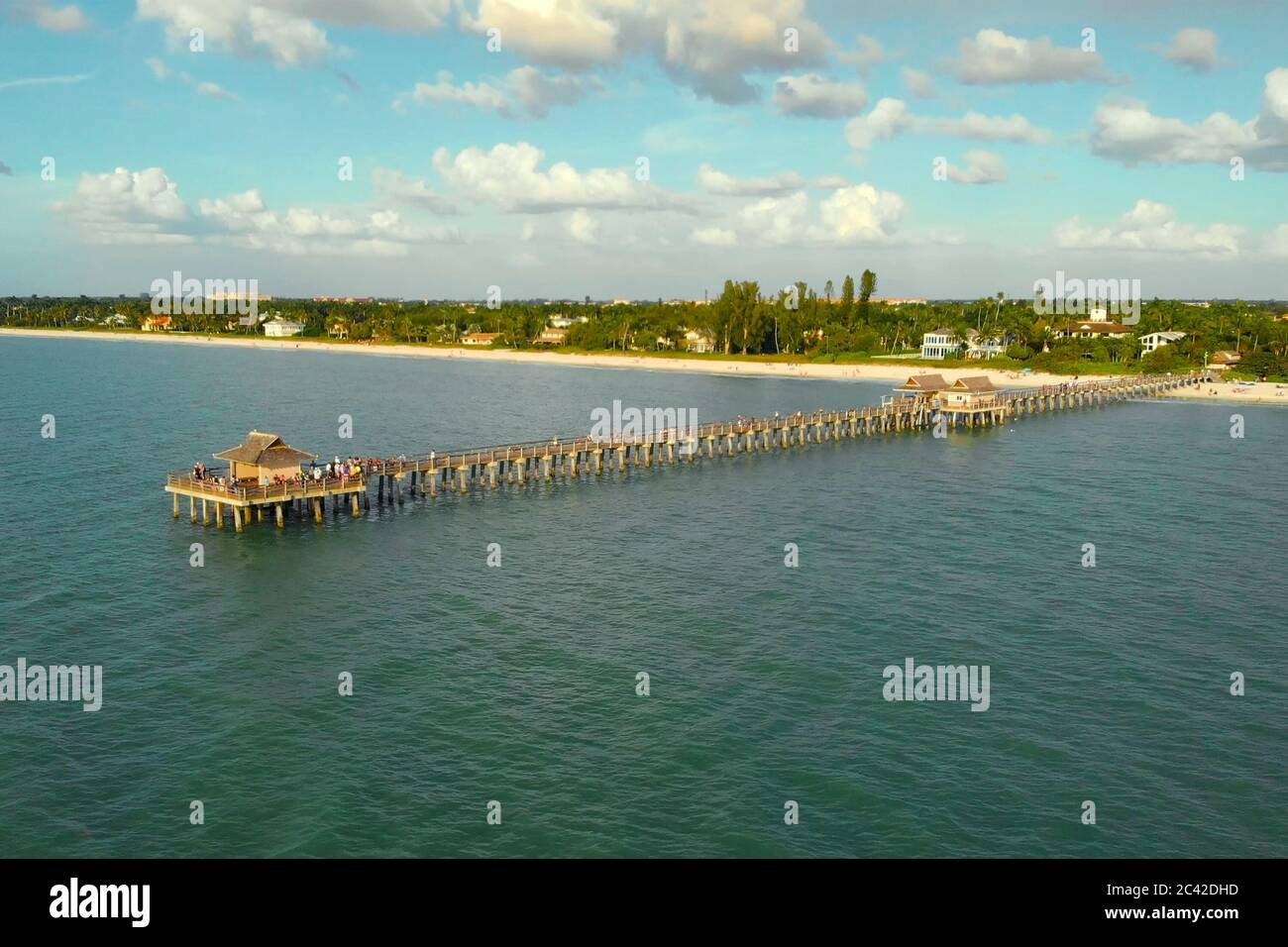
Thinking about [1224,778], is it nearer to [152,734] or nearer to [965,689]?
[965,689]

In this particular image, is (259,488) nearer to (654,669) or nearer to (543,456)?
(543,456)

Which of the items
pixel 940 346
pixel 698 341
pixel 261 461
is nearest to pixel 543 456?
pixel 261 461

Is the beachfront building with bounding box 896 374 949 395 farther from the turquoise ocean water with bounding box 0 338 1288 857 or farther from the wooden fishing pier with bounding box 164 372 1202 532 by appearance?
the turquoise ocean water with bounding box 0 338 1288 857

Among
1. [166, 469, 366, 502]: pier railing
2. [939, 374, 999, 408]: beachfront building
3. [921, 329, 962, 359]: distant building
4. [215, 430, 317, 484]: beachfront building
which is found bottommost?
[166, 469, 366, 502]: pier railing

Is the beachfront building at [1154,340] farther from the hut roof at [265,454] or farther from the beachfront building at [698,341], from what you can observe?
→ the hut roof at [265,454]
